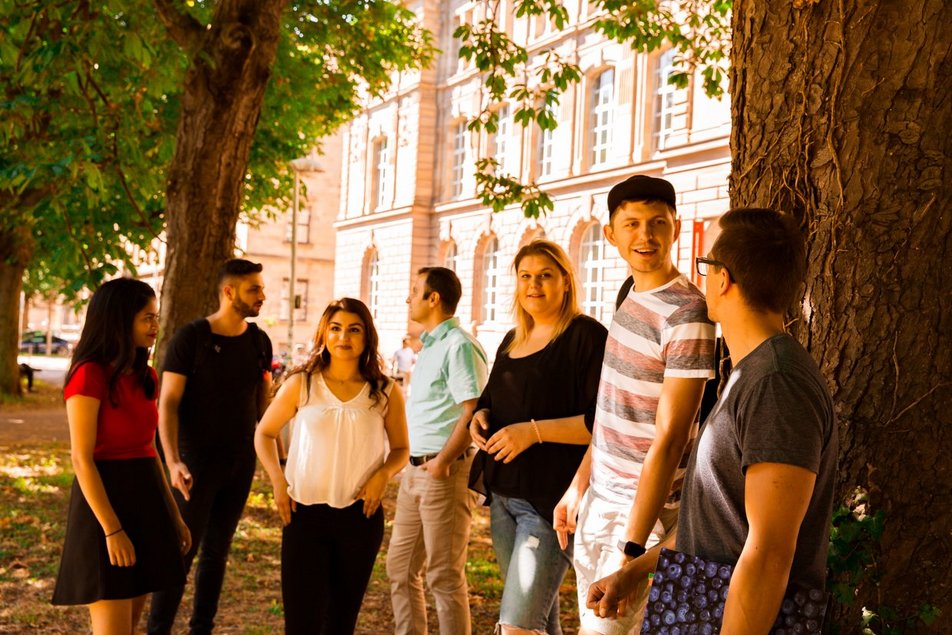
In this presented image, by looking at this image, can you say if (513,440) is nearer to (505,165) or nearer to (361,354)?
(361,354)

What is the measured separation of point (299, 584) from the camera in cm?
421

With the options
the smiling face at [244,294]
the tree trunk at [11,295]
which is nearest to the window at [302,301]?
the tree trunk at [11,295]

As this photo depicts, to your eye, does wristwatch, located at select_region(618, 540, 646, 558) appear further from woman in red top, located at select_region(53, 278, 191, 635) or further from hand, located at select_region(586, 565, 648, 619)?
woman in red top, located at select_region(53, 278, 191, 635)

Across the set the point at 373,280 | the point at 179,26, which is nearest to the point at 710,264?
the point at 179,26

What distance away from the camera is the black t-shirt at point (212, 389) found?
204 inches

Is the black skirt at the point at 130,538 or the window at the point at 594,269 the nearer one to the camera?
the black skirt at the point at 130,538

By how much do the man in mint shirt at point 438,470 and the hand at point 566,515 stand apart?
1091mm

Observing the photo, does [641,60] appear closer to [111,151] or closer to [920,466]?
[111,151]

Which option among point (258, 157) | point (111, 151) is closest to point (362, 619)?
point (111, 151)

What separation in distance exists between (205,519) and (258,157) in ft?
40.0

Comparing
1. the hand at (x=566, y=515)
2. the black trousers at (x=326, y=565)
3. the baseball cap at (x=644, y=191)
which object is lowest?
the black trousers at (x=326, y=565)

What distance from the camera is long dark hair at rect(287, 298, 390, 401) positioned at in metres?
4.51

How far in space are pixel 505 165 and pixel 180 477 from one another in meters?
32.9

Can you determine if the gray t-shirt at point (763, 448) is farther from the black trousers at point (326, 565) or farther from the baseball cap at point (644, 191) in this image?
the black trousers at point (326, 565)
